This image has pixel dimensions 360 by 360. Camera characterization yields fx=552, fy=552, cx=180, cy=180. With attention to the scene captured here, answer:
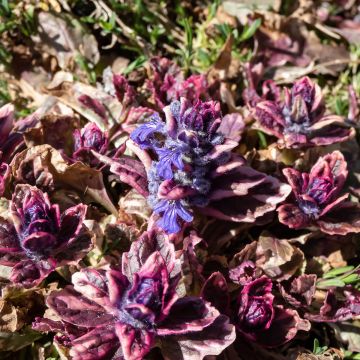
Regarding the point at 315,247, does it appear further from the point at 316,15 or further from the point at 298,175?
the point at 316,15

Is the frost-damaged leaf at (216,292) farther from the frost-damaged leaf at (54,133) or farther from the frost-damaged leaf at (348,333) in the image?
the frost-damaged leaf at (54,133)

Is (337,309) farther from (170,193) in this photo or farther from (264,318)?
(170,193)

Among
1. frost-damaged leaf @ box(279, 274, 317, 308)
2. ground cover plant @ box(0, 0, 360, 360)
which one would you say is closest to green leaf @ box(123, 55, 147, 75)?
ground cover plant @ box(0, 0, 360, 360)

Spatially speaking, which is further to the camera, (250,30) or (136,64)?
(250,30)

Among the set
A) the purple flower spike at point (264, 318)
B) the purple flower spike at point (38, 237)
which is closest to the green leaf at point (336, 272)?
the purple flower spike at point (264, 318)

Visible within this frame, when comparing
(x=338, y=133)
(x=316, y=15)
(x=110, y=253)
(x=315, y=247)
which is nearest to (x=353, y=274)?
(x=315, y=247)

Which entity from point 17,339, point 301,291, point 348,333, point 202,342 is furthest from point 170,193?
point 348,333
